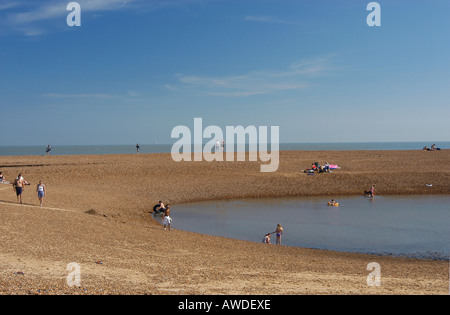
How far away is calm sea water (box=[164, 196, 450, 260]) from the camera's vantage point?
62.3ft

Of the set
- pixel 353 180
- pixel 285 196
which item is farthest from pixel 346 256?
pixel 353 180

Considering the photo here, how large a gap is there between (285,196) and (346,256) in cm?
1887

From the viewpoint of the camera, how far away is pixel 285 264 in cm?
1383

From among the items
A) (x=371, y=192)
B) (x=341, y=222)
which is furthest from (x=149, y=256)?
(x=371, y=192)

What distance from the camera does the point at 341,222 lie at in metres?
24.3

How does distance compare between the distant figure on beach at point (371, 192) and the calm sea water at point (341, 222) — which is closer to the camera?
the calm sea water at point (341, 222)

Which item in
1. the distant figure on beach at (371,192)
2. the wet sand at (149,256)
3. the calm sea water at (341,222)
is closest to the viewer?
the wet sand at (149,256)

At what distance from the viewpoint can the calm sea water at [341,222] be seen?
1900 centimetres

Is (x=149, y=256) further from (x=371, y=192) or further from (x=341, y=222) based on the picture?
(x=371, y=192)

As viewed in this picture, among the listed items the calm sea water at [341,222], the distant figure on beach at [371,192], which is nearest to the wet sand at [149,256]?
the distant figure on beach at [371,192]

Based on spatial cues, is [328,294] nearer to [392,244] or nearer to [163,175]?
[392,244]

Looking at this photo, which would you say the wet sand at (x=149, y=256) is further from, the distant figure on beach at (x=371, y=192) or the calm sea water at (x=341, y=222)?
the calm sea water at (x=341, y=222)

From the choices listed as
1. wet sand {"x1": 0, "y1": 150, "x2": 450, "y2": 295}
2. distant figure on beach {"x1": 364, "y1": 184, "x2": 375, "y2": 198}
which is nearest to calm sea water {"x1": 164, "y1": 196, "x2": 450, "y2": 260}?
distant figure on beach {"x1": 364, "y1": 184, "x2": 375, "y2": 198}

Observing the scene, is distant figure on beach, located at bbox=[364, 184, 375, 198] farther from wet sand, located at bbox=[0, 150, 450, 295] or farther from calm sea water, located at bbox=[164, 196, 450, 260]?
wet sand, located at bbox=[0, 150, 450, 295]
